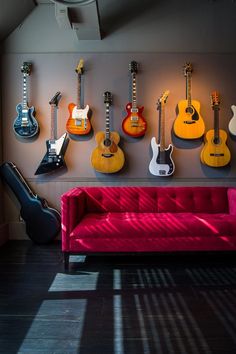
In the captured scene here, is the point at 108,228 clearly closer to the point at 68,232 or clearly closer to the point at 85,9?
the point at 68,232

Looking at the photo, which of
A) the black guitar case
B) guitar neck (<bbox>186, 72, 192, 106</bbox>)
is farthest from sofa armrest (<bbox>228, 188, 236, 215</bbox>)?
the black guitar case

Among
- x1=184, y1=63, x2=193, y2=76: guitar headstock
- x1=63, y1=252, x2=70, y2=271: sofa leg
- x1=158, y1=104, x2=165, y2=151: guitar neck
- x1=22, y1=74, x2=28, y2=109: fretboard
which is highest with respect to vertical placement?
x1=184, y1=63, x2=193, y2=76: guitar headstock

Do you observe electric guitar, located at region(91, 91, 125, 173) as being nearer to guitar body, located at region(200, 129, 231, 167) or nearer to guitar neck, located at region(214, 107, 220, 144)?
guitar body, located at region(200, 129, 231, 167)

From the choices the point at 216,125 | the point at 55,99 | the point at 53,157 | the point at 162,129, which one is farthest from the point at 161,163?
the point at 55,99

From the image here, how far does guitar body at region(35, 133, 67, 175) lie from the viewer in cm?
362

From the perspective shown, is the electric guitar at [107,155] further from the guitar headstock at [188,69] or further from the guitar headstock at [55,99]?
the guitar headstock at [188,69]

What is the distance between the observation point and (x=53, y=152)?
3633 mm

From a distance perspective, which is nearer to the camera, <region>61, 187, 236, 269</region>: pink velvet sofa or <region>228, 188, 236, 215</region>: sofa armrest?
<region>61, 187, 236, 269</region>: pink velvet sofa

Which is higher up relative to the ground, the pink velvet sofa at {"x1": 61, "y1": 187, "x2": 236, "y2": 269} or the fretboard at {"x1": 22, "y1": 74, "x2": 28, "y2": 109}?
the fretboard at {"x1": 22, "y1": 74, "x2": 28, "y2": 109}

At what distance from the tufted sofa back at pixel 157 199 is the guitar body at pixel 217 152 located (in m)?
0.31

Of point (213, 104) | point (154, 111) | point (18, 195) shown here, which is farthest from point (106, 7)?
point (18, 195)

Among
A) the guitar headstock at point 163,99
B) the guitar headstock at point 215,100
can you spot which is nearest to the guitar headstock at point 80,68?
the guitar headstock at point 163,99

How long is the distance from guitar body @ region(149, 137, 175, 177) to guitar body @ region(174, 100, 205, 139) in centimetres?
22

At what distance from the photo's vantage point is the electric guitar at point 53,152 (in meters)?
3.62
